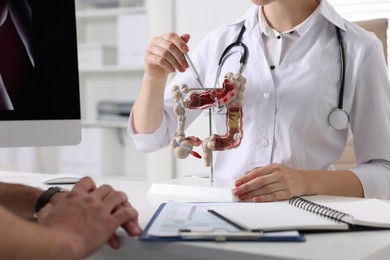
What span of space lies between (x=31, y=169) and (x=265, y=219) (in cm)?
246

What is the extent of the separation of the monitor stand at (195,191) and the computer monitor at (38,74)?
227 mm

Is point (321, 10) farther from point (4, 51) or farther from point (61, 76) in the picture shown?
point (4, 51)

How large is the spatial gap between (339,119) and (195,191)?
1.51 feet

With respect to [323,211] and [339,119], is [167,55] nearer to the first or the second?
[339,119]

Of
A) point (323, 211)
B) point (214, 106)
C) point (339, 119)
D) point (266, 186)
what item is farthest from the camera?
point (339, 119)

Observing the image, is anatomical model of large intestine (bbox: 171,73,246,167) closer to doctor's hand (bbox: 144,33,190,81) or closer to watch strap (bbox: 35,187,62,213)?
doctor's hand (bbox: 144,33,190,81)

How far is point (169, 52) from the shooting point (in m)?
1.24

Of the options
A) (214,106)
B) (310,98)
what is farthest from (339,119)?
(214,106)

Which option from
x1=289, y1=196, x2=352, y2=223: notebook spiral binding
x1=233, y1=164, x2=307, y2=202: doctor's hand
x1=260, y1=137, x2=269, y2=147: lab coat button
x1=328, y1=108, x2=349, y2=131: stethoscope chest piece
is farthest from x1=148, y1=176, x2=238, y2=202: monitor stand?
x1=328, y1=108, x2=349, y2=131: stethoscope chest piece

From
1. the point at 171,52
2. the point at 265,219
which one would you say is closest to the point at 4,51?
the point at 171,52

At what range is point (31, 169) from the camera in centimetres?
305

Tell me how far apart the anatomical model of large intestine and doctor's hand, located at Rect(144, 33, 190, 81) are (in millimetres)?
98

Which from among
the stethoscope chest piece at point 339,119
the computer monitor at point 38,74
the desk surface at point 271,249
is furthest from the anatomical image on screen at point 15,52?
the stethoscope chest piece at point 339,119

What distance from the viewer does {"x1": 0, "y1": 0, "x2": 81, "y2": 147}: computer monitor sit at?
44.3 inches
